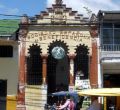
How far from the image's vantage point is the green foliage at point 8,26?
3828cm

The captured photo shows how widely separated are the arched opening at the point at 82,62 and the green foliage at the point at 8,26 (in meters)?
4.76

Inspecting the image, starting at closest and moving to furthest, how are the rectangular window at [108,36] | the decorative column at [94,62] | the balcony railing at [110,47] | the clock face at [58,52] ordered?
the balcony railing at [110,47]
the rectangular window at [108,36]
the clock face at [58,52]
the decorative column at [94,62]

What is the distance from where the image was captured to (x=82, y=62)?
39.0m

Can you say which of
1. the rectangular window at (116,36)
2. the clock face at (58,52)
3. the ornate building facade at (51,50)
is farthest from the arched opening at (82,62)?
the rectangular window at (116,36)

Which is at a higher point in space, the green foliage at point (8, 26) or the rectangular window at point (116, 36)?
the green foliage at point (8, 26)

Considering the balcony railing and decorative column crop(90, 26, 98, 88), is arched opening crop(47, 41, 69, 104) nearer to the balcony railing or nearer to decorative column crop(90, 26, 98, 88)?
decorative column crop(90, 26, 98, 88)

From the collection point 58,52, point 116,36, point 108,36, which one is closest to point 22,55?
point 58,52

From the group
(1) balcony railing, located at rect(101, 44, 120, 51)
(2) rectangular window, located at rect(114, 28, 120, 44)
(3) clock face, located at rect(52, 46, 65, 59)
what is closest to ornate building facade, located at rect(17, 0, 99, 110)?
(3) clock face, located at rect(52, 46, 65, 59)

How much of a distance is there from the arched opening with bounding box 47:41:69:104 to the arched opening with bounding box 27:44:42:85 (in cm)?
70

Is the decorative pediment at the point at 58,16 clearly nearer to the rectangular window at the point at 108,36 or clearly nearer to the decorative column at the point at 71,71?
the rectangular window at the point at 108,36

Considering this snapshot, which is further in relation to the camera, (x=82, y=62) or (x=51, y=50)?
(x=82, y=62)

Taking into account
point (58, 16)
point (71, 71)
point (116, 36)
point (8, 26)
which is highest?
point (58, 16)

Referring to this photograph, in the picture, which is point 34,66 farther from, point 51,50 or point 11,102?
point 11,102

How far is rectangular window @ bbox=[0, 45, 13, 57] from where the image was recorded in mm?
34947
